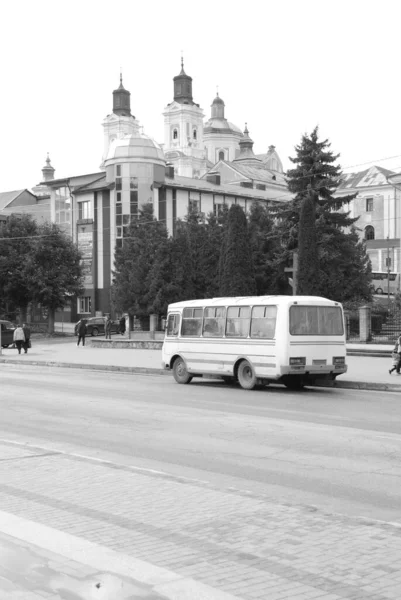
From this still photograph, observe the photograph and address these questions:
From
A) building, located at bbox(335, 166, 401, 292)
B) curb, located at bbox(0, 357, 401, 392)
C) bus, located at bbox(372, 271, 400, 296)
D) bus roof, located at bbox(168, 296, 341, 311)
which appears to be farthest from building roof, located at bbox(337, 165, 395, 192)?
bus roof, located at bbox(168, 296, 341, 311)

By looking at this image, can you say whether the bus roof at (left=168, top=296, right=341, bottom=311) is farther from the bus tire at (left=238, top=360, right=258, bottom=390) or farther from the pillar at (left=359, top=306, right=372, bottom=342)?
the pillar at (left=359, top=306, right=372, bottom=342)

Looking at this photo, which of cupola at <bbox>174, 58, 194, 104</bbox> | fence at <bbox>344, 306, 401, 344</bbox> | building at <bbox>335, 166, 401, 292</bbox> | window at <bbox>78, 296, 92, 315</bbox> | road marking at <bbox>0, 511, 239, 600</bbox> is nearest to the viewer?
road marking at <bbox>0, 511, 239, 600</bbox>

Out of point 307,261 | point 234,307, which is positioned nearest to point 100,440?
point 234,307

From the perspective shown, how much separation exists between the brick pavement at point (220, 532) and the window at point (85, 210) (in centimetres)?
7167

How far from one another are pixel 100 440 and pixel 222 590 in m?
7.12

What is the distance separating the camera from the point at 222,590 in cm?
505

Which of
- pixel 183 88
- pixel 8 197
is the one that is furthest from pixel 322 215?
pixel 183 88

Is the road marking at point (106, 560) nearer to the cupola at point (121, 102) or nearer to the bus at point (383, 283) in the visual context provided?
the bus at point (383, 283)

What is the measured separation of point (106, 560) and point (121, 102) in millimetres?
149722

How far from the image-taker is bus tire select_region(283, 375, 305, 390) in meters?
21.2

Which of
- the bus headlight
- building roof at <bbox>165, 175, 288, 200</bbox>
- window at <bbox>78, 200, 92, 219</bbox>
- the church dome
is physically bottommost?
the bus headlight

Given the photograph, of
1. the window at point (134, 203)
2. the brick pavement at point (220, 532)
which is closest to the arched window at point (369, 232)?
the window at point (134, 203)

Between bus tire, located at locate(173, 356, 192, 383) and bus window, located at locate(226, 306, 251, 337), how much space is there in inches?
85.2

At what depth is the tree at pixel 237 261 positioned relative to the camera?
46.0 meters
